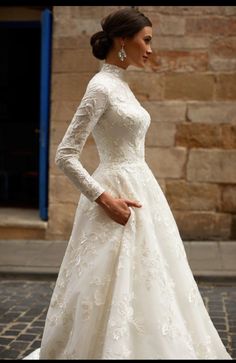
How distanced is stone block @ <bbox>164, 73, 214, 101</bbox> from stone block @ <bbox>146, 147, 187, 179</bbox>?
0.67 m

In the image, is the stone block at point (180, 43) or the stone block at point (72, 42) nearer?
the stone block at point (180, 43)

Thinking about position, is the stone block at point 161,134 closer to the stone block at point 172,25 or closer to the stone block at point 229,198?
the stone block at point 229,198

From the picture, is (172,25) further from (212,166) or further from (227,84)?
(212,166)

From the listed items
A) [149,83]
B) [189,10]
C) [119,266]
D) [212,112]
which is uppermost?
[189,10]

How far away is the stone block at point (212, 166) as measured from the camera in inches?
295

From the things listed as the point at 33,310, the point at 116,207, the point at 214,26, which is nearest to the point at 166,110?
the point at 214,26

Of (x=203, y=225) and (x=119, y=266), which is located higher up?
(x=119, y=266)

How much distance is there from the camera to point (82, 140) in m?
2.78

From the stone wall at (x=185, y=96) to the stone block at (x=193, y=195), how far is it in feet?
0.04

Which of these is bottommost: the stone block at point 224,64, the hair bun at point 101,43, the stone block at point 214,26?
the hair bun at point 101,43

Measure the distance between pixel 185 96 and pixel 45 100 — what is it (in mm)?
1769

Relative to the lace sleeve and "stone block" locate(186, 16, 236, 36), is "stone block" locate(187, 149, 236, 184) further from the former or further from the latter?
the lace sleeve

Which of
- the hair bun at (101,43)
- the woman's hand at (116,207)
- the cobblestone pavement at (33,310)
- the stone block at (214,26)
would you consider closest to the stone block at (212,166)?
the stone block at (214,26)
